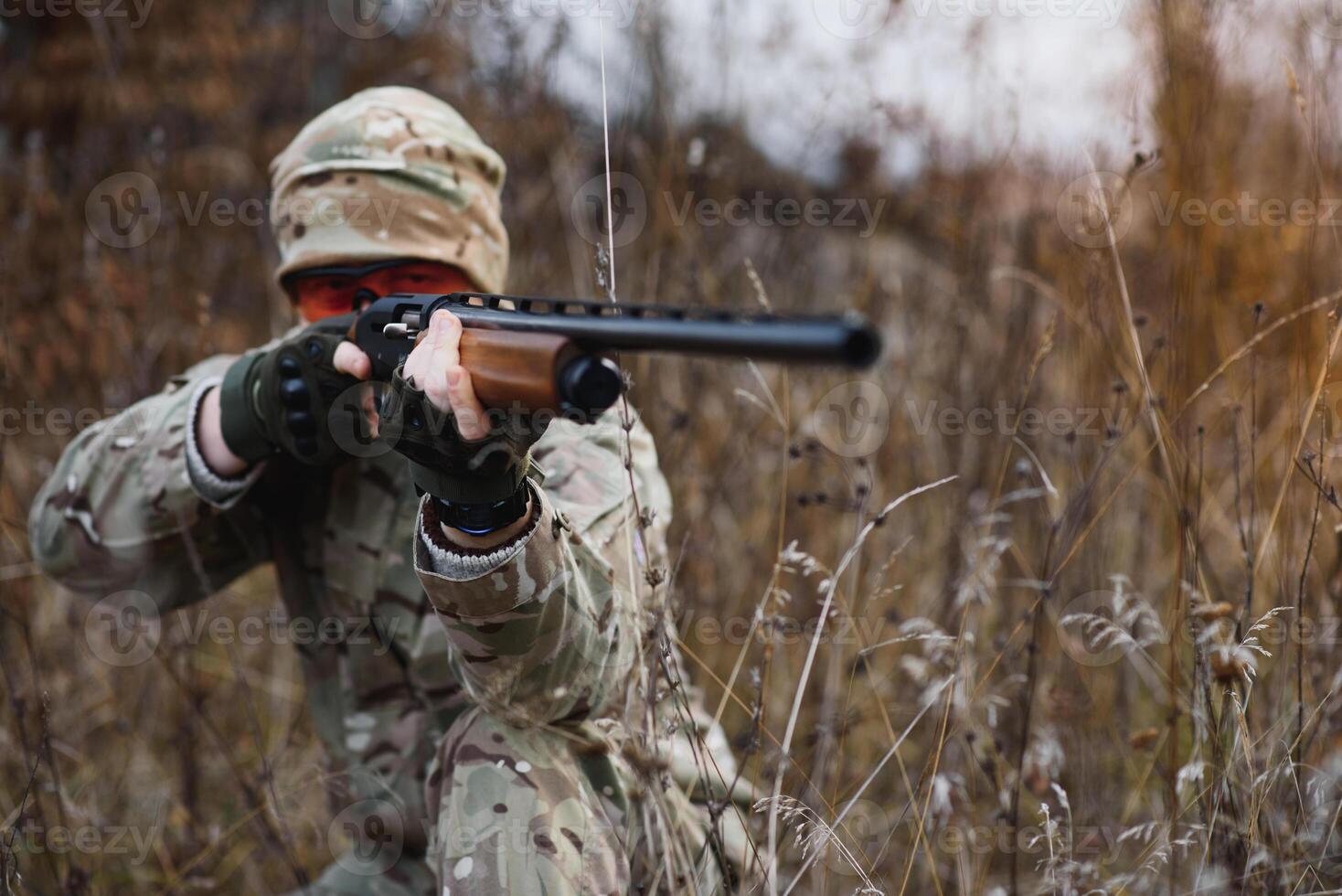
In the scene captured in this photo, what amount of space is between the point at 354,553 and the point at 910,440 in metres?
1.84

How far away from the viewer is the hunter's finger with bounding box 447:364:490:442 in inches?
48.2

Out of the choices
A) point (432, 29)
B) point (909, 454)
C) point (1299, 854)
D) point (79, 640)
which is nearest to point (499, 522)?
point (1299, 854)

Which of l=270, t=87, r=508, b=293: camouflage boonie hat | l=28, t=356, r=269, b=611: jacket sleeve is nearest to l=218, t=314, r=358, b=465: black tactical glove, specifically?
l=28, t=356, r=269, b=611: jacket sleeve

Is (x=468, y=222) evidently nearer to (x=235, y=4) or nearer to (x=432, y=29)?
(x=432, y=29)

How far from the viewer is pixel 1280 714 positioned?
1.83 meters

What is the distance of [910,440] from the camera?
3156mm

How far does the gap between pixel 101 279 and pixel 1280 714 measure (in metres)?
3.58

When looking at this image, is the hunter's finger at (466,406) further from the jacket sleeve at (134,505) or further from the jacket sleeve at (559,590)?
the jacket sleeve at (134,505)

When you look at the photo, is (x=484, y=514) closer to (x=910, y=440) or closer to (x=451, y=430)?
(x=451, y=430)

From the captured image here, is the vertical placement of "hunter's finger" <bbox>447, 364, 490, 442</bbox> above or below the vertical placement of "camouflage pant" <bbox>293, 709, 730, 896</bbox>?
above

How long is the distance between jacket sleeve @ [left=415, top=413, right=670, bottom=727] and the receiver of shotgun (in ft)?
0.84

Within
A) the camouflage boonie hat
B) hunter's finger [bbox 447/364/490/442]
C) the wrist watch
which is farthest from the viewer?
the camouflage boonie hat

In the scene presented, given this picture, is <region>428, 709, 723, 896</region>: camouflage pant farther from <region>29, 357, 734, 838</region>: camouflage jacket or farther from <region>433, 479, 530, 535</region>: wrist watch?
<region>433, 479, 530, 535</region>: wrist watch

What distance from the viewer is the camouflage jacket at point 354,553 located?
161 cm
